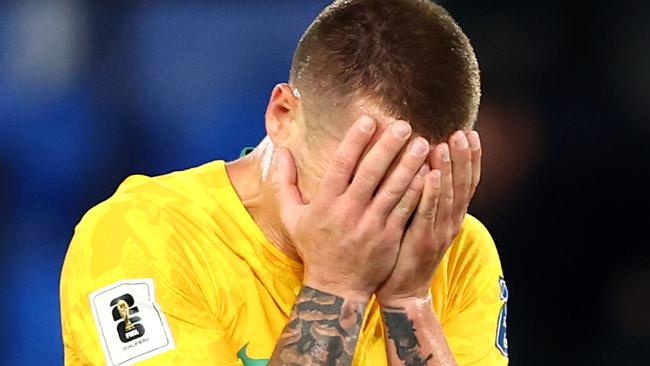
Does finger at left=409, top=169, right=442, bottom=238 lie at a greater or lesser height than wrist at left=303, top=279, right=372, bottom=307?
greater

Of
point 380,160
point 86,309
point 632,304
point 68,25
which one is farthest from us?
point 632,304

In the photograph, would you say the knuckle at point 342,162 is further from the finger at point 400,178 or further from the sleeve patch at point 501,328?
the sleeve patch at point 501,328

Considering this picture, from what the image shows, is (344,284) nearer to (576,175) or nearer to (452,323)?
(452,323)

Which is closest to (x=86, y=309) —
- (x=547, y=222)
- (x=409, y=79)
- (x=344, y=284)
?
(x=344, y=284)

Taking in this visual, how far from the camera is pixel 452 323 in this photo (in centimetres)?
157

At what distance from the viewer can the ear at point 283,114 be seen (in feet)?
4.62

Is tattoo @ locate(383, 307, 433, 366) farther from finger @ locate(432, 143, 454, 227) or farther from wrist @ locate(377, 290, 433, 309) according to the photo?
finger @ locate(432, 143, 454, 227)

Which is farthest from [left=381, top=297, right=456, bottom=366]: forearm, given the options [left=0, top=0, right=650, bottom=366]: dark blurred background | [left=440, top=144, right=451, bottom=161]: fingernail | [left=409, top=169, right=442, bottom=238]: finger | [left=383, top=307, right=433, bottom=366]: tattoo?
[left=0, top=0, right=650, bottom=366]: dark blurred background

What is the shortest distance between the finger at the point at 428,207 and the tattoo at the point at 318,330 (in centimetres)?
13

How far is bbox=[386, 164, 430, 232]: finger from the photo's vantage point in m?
1.30

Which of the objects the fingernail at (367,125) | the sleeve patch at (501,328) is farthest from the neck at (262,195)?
the sleeve patch at (501,328)

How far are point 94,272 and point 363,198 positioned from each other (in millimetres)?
372

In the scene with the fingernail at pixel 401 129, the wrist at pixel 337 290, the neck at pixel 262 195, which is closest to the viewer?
the fingernail at pixel 401 129

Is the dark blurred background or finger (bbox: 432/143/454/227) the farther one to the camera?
the dark blurred background
